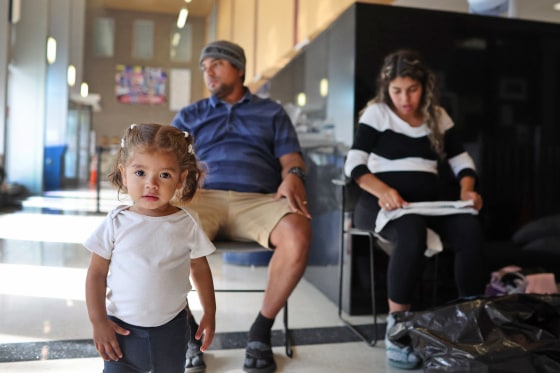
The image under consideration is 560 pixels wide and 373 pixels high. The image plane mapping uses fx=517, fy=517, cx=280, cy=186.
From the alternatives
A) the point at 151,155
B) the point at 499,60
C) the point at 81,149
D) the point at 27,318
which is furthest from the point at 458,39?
the point at 27,318

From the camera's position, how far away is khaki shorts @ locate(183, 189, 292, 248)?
5.65 ft

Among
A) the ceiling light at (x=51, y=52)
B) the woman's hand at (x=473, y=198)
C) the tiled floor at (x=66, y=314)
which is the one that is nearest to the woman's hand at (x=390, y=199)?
the woman's hand at (x=473, y=198)

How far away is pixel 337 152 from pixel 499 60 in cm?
92

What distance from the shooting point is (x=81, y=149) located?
1526 mm

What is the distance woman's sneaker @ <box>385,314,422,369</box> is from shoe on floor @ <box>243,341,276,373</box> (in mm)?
401

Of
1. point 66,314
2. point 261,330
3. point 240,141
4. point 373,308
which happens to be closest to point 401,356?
point 373,308

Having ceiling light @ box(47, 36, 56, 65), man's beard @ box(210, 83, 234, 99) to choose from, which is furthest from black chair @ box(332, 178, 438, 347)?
ceiling light @ box(47, 36, 56, 65)

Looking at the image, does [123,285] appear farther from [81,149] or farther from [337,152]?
[337,152]

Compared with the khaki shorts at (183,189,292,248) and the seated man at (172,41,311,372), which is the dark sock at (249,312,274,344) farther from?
the khaki shorts at (183,189,292,248)

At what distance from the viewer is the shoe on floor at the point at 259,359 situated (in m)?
1.65

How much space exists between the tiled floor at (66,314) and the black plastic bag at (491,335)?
0.26m

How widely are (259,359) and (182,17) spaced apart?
1.07 meters

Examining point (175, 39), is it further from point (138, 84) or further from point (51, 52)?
point (51, 52)

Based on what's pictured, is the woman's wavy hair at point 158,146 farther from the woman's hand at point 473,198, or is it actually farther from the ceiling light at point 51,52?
the woman's hand at point 473,198
